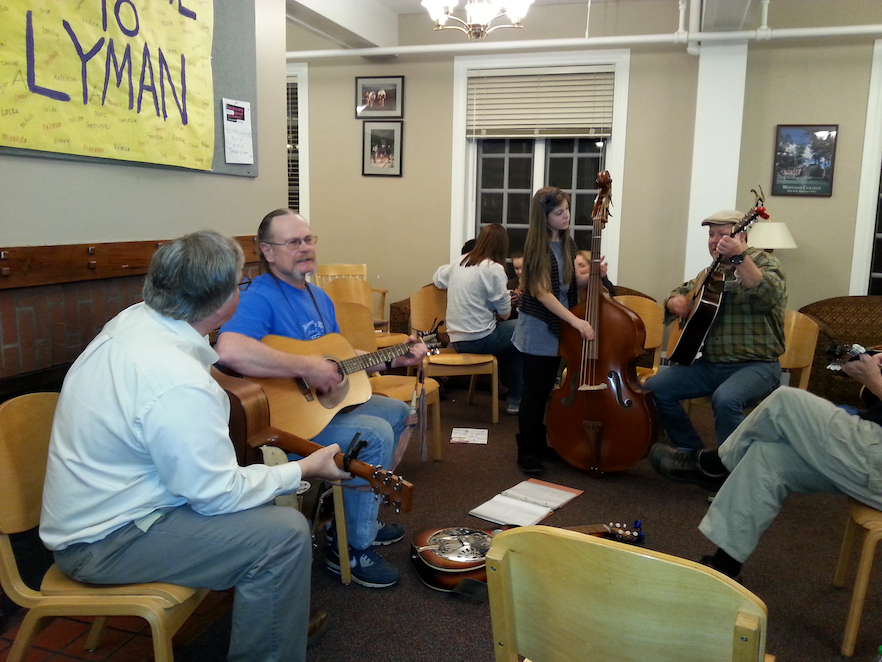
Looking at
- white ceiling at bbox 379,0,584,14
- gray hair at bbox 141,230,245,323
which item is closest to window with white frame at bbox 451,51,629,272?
white ceiling at bbox 379,0,584,14

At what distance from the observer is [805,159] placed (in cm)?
486

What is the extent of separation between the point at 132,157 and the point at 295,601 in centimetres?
165

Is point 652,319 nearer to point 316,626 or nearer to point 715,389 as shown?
point 715,389

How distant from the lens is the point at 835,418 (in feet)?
6.56

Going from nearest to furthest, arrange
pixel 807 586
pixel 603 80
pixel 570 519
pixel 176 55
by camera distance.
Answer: pixel 807 586 → pixel 176 55 → pixel 570 519 → pixel 603 80

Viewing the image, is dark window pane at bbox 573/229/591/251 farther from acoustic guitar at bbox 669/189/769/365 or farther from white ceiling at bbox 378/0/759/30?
acoustic guitar at bbox 669/189/769/365

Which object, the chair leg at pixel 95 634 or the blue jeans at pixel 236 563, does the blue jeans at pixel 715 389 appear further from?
the chair leg at pixel 95 634

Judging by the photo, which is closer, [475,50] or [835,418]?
[835,418]

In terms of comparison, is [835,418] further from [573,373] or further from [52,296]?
[52,296]

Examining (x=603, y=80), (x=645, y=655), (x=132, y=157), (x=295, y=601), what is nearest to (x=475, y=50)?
(x=603, y=80)

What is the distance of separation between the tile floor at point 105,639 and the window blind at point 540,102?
14.2 ft

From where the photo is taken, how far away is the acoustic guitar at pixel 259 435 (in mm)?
1723

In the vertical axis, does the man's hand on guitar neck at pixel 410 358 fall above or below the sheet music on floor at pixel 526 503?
above

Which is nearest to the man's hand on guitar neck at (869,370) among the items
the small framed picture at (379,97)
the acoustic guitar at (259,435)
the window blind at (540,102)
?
the acoustic guitar at (259,435)
